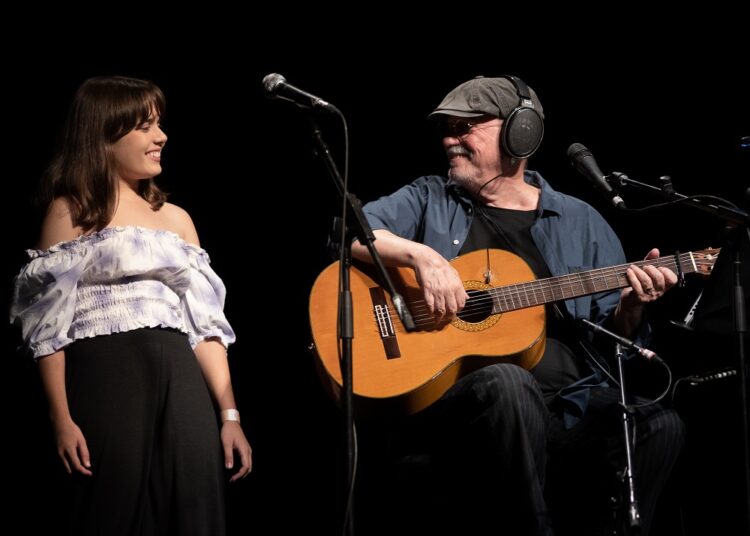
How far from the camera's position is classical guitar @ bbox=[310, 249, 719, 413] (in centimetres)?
277

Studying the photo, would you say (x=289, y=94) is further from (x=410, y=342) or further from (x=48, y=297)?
(x=410, y=342)

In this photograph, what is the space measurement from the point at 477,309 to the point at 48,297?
1.50m

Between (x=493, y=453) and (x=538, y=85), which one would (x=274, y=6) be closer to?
(x=538, y=85)

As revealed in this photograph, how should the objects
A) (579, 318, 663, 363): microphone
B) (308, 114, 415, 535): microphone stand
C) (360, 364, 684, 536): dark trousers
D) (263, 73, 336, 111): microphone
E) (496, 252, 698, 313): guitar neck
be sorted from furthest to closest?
(496, 252, 698, 313): guitar neck → (579, 318, 663, 363): microphone → (360, 364, 684, 536): dark trousers → (263, 73, 336, 111): microphone → (308, 114, 415, 535): microphone stand

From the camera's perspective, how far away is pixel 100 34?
3.52m

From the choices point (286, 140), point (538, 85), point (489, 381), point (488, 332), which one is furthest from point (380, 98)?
point (489, 381)

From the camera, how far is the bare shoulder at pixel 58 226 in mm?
2500

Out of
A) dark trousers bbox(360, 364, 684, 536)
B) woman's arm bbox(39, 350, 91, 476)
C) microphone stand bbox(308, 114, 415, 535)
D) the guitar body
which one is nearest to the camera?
microphone stand bbox(308, 114, 415, 535)

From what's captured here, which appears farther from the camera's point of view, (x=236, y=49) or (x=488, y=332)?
(x=236, y=49)

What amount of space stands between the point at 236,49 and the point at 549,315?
6.34 ft

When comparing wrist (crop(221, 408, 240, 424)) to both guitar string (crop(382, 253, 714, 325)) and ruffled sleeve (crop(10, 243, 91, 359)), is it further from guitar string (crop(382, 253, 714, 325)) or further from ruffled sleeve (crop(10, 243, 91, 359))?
guitar string (crop(382, 253, 714, 325))

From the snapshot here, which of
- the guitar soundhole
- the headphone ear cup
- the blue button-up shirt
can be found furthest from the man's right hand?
the headphone ear cup

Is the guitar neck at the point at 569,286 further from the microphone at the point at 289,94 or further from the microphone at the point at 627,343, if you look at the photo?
the microphone at the point at 289,94

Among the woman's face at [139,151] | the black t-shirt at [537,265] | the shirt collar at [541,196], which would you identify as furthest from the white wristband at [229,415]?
the shirt collar at [541,196]
